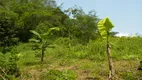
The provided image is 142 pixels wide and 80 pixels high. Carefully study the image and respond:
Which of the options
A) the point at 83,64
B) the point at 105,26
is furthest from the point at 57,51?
the point at 105,26

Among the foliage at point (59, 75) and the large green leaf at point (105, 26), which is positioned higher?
the large green leaf at point (105, 26)

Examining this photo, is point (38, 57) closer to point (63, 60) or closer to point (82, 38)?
point (63, 60)

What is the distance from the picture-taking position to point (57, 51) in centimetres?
1145

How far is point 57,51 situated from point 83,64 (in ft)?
8.81

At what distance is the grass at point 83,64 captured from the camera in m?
7.47

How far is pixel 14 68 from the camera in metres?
7.78

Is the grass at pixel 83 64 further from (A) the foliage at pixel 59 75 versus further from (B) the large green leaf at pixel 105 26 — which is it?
(B) the large green leaf at pixel 105 26

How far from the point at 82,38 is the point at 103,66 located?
11.4 m

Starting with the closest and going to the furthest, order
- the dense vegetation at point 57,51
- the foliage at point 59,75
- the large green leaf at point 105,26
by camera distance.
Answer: the large green leaf at point 105,26 < the foliage at point 59,75 < the dense vegetation at point 57,51

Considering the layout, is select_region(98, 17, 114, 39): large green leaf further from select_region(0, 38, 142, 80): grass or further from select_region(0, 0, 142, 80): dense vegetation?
select_region(0, 38, 142, 80): grass

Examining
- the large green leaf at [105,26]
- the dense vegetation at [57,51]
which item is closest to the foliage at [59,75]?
the dense vegetation at [57,51]

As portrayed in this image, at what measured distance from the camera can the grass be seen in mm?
7473

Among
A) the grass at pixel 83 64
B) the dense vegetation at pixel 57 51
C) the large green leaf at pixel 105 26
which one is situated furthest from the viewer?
the dense vegetation at pixel 57 51

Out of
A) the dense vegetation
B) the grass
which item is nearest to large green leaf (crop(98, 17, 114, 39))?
the dense vegetation
